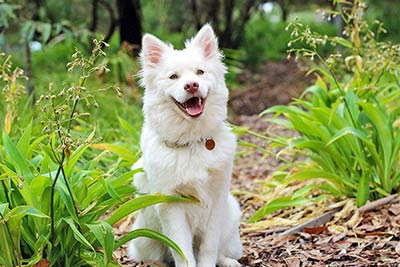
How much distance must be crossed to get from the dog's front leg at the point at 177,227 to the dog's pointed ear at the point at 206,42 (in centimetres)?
77

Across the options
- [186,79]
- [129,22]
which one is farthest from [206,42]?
[129,22]

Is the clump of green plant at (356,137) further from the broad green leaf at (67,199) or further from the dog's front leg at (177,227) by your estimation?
the broad green leaf at (67,199)

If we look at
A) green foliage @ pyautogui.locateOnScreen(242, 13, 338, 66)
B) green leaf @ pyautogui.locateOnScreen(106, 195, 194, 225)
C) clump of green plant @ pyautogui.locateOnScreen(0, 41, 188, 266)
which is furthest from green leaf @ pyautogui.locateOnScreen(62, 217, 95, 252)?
green foliage @ pyautogui.locateOnScreen(242, 13, 338, 66)

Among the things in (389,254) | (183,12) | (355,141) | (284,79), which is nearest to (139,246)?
(389,254)

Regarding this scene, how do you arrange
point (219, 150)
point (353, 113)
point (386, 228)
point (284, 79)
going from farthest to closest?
point (284, 79)
point (353, 113)
point (386, 228)
point (219, 150)

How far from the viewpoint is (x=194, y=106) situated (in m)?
2.91

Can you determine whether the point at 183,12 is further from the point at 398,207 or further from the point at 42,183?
the point at 42,183

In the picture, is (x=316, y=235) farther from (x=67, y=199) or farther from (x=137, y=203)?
(x=67, y=199)

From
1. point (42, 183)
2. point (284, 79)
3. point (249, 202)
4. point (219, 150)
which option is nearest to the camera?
point (42, 183)

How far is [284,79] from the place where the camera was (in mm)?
10102

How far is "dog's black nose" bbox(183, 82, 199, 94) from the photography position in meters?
2.79

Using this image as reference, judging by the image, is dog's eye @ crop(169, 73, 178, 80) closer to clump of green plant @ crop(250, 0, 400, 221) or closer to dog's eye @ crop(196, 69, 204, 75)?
dog's eye @ crop(196, 69, 204, 75)

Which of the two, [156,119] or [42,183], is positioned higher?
[156,119]

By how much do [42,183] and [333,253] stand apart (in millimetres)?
1565
